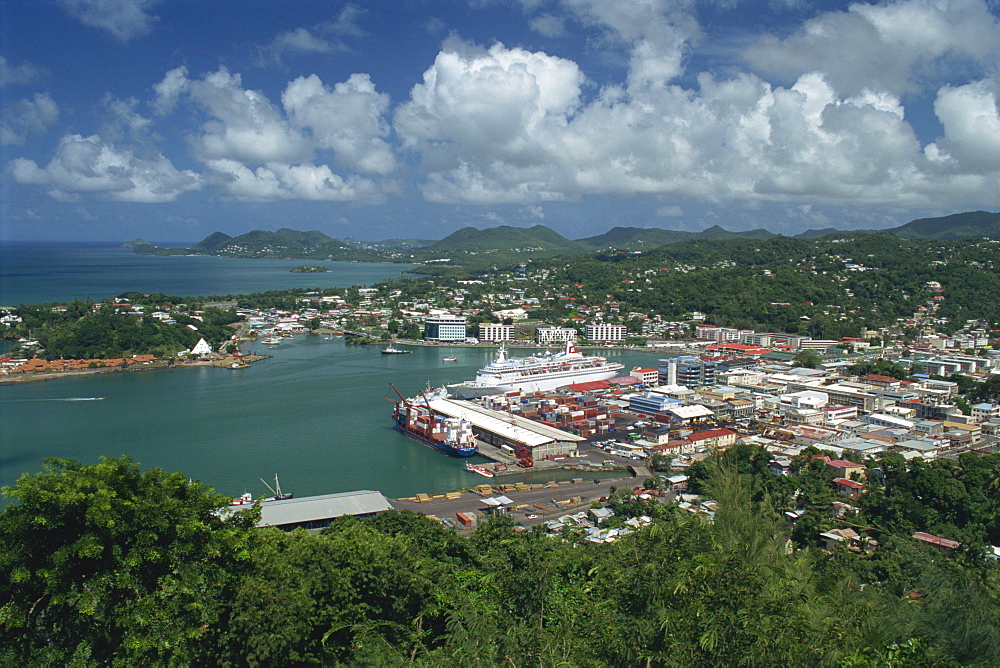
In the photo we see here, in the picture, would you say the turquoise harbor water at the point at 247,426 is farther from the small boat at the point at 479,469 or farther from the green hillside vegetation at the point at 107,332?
the green hillside vegetation at the point at 107,332

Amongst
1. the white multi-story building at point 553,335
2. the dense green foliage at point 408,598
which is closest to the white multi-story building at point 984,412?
the dense green foliage at point 408,598

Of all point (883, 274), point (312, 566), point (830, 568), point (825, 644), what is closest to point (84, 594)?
point (312, 566)

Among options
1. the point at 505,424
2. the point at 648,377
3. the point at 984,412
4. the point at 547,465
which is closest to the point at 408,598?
the point at 547,465

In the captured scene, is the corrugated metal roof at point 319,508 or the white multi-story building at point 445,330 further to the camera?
the white multi-story building at point 445,330

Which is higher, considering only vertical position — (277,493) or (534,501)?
(277,493)

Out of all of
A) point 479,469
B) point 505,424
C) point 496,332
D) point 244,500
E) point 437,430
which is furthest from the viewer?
point 496,332

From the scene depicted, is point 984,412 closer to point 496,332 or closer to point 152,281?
point 496,332

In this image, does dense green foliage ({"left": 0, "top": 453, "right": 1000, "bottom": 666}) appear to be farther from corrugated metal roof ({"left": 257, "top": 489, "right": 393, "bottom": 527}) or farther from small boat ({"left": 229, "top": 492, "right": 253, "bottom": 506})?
small boat ({"left": 229, "top": 492, "right": 253, "bottom": 506})
